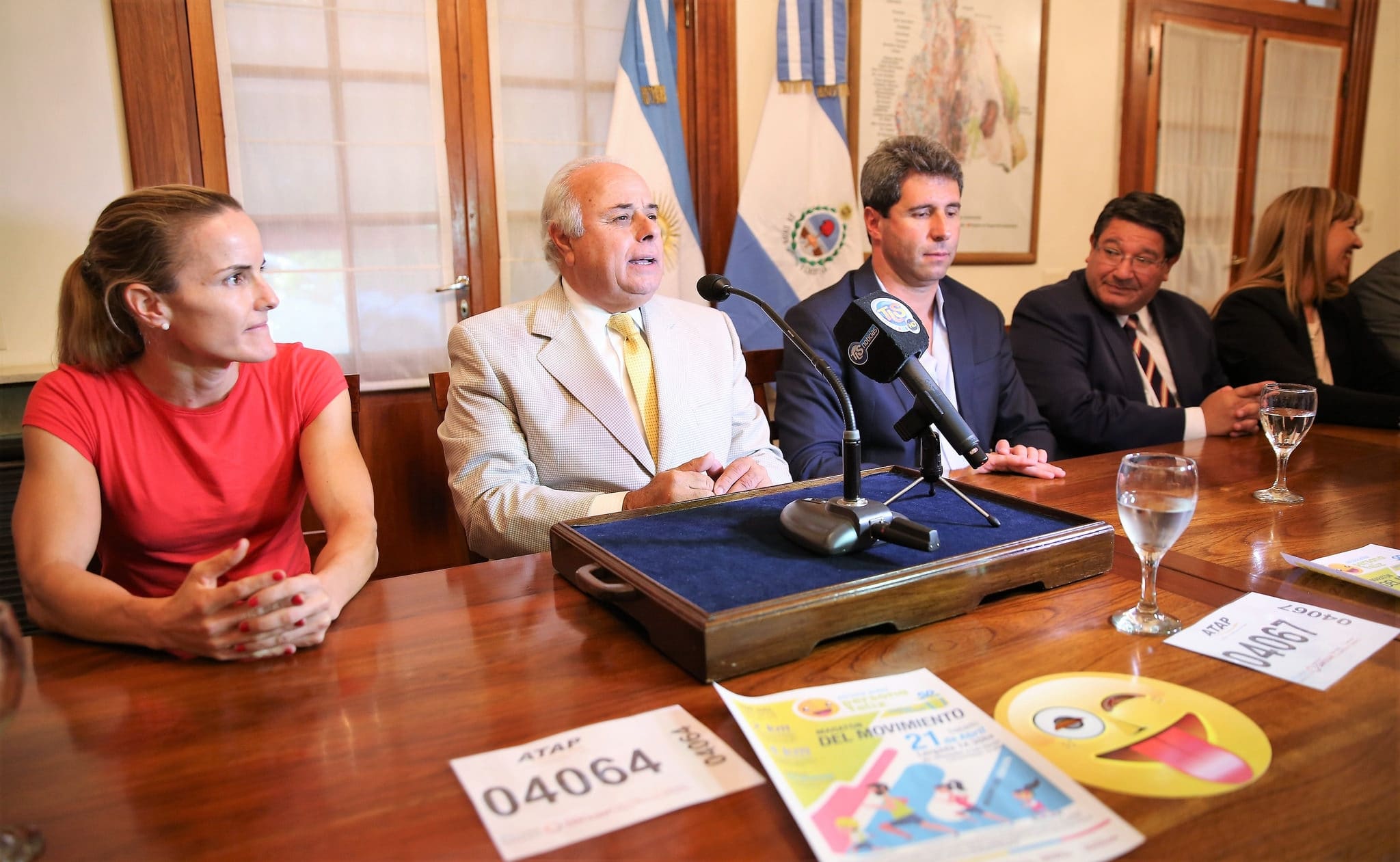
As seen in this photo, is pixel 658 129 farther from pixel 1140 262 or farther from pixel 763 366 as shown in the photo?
pixel 1140 262

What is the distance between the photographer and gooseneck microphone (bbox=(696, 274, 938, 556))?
99cm

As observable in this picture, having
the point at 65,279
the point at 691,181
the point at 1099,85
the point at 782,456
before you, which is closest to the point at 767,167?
the point at 691,181

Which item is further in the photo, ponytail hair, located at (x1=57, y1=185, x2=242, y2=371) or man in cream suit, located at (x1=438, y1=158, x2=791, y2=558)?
man in cream suit, located at (x1=438, y1=158, x2=791, y2=558)

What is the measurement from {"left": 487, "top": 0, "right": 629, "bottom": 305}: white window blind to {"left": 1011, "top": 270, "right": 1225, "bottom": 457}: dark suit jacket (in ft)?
5.41

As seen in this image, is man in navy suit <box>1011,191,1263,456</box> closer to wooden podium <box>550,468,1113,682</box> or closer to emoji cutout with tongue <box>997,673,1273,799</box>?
wooden podium <box>550,468,1113,682</box>

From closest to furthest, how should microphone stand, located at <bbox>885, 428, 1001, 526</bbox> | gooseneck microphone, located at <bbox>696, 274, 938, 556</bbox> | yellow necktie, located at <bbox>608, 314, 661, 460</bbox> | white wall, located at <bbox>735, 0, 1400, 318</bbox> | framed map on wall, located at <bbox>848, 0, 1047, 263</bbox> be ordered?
gooseneck microphone, located at <bbox>696, 274, 938, 556</bbox>
microphone stand, located at <bbox>885, 428, 1001, 526</bbox>
yellow necktie, located at <bbox>608, 314, 661, 460</bbox>
framed map on wall, located at <bbox>848, 0, 1047, 263</bbox>
white wall, located at <bbox>735, 0, 1400, 318</bbox>

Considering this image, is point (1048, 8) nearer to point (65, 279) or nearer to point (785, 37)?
point (785, 37)

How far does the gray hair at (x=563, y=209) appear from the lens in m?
1.89

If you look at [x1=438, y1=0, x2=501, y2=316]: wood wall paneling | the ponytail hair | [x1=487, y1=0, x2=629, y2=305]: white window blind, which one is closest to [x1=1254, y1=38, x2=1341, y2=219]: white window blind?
[x1=487, y1=0, x2=629, y2=305]: white window blind

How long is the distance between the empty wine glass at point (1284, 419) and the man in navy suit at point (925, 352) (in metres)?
0.63

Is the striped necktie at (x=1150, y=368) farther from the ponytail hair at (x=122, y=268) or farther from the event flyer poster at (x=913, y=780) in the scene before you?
the ponytail hair at (x=122, y=268)

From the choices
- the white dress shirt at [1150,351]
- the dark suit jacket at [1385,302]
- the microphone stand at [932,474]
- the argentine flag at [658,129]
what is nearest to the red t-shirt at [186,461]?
the microphone stand at [932,474]

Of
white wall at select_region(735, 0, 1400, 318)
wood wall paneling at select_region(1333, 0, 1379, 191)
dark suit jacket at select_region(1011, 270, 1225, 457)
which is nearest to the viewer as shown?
dark suit jacket at select_region(1011, 270, 1225, 457)

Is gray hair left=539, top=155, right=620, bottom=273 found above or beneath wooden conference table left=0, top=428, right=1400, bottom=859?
above
